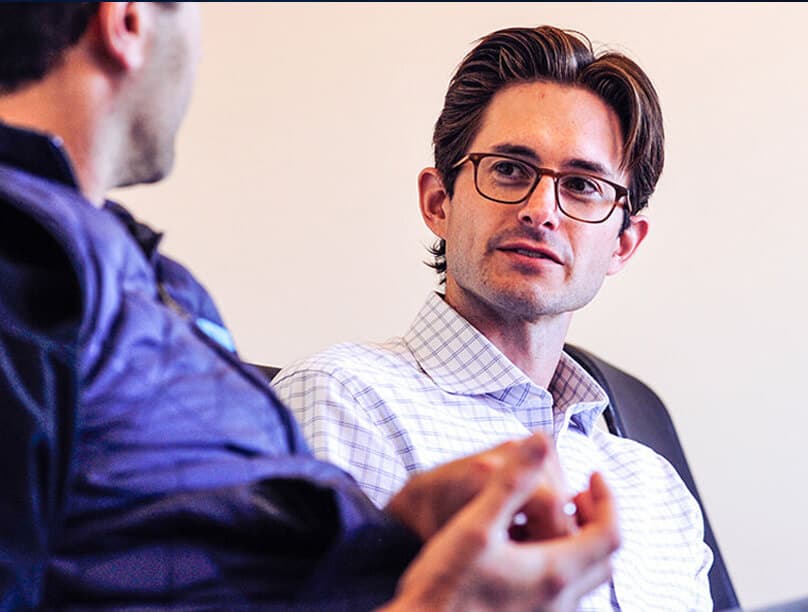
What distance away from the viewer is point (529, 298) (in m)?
1.37

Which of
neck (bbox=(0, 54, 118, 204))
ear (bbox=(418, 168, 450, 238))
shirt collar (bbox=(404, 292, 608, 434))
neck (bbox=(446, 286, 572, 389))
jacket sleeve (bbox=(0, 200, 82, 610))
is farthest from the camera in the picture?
ear (bbox=(418, 168, 450, 238))

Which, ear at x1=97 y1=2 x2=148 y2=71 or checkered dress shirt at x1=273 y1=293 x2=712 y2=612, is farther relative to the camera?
checkered dress shirt at x1=273 y1=293 x2=712 y2=612

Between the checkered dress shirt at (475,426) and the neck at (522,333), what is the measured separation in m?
0.04

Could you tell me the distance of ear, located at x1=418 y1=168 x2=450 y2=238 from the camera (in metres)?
1.54

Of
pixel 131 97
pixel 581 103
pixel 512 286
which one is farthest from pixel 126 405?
pixel 581 103

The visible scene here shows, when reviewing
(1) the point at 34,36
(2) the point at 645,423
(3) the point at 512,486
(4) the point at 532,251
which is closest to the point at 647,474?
(2) the point at 645,423

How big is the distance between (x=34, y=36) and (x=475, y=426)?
780mm

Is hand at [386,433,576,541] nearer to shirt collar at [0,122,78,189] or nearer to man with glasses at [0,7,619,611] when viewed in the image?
man with glasses at [0,7,619,611]

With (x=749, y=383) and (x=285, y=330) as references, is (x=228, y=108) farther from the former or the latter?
(x=749, y=383)

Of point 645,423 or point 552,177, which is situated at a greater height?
point 552,177

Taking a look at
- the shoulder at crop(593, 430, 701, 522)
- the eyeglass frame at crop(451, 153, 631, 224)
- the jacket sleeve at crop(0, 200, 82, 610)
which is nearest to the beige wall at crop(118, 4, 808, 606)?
the eyeglass frame at crop(451, 153, 631, 224)

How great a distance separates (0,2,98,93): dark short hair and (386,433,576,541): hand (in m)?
0.34

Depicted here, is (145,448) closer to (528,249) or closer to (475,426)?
(475,426)

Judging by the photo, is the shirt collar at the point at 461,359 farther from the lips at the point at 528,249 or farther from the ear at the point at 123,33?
the ear at the point at 123,33
